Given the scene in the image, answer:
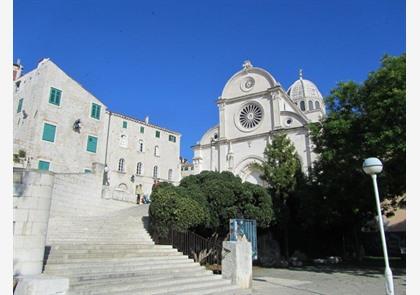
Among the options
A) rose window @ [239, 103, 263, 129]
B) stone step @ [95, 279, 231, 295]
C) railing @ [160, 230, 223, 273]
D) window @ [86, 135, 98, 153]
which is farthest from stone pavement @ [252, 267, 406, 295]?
rose window @ [239, 103, 263, 129]

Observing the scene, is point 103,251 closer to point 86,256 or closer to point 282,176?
point 86,256

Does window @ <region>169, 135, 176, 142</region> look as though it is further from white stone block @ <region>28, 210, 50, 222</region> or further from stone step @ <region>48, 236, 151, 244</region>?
white stone block @ <region>28, 210, 50, 222</region>

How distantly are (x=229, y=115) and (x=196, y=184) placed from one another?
24185 mm

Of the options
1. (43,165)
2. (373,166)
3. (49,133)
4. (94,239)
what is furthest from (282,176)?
(49,133)

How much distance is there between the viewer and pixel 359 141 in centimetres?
1377

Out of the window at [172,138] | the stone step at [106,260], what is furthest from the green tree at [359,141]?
the window at [172,138]

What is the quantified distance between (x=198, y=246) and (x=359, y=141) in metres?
8.05

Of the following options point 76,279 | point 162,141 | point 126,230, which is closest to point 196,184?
point 126,230

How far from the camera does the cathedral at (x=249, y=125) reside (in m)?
34.2

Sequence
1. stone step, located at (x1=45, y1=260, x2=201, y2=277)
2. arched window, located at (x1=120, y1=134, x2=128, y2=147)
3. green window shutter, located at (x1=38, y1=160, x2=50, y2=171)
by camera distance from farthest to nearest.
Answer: arched window, located at (x1=120, y1=134, x2=128, y2=147), green window shutter, located at (x1=38, y1=160, x2=50, y2=171), stone step, located at (x1=45, y1=260, x2=201, y2=277)

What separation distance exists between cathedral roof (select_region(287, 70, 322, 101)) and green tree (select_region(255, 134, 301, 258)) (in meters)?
31.0

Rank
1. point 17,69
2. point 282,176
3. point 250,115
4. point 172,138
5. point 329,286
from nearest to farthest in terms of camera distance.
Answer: point 329,286 < point 282,176 < point 17,69 < point 250,115 < point 172,138

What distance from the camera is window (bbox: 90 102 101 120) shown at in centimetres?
2606

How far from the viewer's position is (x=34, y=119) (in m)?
22.2
